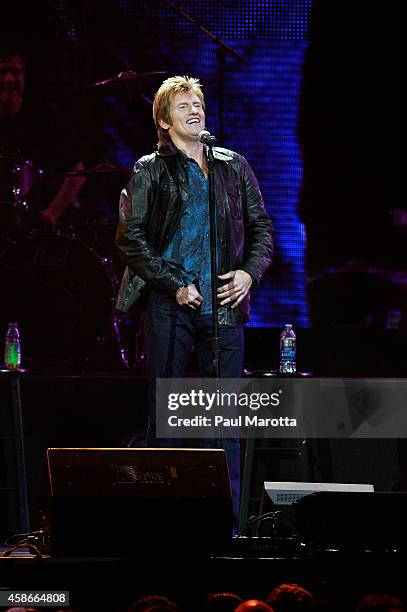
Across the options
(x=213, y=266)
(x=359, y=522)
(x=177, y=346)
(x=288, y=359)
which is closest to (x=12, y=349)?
(x=288, y=359)

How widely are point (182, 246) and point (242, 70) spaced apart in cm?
312

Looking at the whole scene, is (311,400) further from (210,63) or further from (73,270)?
(210,63)

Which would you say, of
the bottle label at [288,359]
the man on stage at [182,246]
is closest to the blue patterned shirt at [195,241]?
the man on stage at [182,246]

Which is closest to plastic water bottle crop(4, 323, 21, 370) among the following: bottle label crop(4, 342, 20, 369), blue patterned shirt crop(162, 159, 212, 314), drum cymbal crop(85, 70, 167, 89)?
bottle label crop(4, 342, 20, 369)

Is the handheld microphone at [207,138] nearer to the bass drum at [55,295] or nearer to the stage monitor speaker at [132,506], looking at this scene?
the stage monitor speaker at [132,506]

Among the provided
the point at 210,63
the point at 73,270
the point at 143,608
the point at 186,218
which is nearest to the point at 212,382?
the point at 186,218

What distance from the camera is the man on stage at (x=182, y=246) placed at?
453 cm

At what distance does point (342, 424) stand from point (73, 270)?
2.42m

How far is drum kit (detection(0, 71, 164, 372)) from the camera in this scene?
6.96 m

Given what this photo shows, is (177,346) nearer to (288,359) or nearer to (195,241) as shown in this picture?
(195,241)

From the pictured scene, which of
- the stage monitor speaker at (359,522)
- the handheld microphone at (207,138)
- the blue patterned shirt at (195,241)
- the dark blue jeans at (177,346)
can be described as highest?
the handheld microphone at (207,138)

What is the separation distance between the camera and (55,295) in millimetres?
7043

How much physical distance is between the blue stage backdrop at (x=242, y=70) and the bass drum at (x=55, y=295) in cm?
89

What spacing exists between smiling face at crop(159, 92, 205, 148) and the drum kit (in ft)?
8.01
